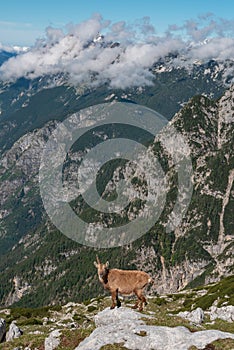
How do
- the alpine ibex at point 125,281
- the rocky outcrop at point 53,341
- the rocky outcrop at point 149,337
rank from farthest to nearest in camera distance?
the alpine ibex at point 125,281 → the rocky outcrop at point 53,341 → the rocky outcrop at point 149,337

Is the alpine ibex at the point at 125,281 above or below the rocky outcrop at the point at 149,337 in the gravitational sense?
above

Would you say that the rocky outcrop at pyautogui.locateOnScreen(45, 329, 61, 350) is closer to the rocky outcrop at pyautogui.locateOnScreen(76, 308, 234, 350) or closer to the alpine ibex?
the rocky outcrop at pyautogui.locateOnScreen(76, 308, 234, 350)

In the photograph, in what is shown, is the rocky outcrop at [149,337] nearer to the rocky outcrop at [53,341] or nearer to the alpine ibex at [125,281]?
the rocky outcrop at [53,341]

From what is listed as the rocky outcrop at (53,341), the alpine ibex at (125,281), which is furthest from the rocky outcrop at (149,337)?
the alpine ibex at (125,281)

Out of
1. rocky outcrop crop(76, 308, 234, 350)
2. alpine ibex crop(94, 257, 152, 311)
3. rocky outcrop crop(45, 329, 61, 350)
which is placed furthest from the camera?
alpine ibex crop(94, 257, 152, 311)

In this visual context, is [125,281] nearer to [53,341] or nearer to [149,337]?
[53,341]

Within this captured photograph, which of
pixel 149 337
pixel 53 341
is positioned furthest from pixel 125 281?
pixel 149 337

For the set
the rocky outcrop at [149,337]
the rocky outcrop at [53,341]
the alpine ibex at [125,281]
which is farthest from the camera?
the alpine ibex at [125,281]

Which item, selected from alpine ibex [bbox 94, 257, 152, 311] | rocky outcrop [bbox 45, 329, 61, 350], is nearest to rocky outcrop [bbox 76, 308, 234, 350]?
rocky outcrop [bbox 45, 329, 61, 350]

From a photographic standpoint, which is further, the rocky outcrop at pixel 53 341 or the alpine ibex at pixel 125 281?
the alpine ibex at pixel 125 281
